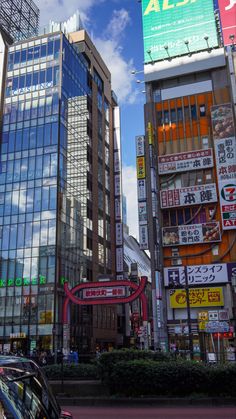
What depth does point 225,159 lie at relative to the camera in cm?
3953

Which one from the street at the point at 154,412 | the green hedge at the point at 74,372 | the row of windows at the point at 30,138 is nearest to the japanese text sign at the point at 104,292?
the green hedge at the point at 74,372

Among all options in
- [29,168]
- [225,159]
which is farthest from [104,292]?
[29,168]

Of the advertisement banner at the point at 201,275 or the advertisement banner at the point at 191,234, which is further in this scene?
the advertisement banner at the point at 191,234

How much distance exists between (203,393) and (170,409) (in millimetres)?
1465

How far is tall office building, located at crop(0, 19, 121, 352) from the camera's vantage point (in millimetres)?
49881

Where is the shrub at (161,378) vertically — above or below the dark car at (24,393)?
below

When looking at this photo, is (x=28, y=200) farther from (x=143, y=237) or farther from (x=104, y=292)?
(x=104, y=292)

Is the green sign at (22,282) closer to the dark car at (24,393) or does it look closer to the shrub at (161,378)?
the shrub at (161,378)

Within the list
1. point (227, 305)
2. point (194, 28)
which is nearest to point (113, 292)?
point (227, 305)

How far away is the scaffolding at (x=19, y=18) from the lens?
63.8 metres

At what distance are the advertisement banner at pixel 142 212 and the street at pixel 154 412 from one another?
26616 mm

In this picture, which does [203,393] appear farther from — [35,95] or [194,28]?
[35,95]

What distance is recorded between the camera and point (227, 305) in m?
37.2

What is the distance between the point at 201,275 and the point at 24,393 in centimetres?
3588
